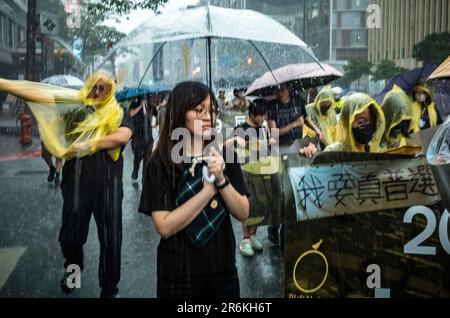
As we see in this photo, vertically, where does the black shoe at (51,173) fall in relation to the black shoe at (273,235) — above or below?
above

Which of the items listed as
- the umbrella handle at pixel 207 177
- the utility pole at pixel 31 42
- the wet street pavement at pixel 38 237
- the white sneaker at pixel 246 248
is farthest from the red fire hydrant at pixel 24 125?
the white sneaker at pixel 246 248

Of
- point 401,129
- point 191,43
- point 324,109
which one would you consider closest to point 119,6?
point 191,43

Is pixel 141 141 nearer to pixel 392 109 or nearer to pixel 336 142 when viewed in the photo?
pixel 336 142

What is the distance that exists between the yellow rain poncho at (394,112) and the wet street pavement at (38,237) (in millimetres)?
1530

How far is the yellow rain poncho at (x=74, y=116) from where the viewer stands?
273 cm

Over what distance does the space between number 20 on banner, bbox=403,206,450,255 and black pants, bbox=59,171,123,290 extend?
63.0 inches

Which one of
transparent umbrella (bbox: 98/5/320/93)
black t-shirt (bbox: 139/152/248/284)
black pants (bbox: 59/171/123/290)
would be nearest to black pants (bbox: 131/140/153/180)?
black pants (bbox: 59/171/123/290)

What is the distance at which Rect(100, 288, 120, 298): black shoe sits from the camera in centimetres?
283

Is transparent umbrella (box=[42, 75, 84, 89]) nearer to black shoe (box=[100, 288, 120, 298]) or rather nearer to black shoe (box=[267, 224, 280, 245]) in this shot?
black shoe (box=[100, 288, 120, 298])

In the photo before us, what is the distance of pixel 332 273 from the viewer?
9.12 ft

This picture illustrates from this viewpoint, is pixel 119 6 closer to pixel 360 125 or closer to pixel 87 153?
pixel 87 153

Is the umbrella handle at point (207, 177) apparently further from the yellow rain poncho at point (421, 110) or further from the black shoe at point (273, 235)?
the black shoe at point (273, 235)

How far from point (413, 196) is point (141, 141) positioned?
5.03 ft
